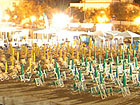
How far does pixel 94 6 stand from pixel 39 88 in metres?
35.7

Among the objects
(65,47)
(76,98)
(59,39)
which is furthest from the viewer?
(59,39)

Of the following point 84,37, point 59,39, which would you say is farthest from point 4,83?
point 84,37

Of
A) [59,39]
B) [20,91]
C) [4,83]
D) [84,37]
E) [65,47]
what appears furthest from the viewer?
[84,37]

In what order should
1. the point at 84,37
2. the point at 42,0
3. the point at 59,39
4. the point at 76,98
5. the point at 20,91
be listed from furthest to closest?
the point at 42,0, the point at 84,37, the point at 59,39, the point at 20,91, the point at 76,98

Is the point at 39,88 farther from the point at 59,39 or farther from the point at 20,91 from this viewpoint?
the point at 59,39

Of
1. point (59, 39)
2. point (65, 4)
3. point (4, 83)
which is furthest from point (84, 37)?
point (65, 4)

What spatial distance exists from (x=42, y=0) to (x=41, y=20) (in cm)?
694

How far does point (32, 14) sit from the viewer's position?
4872 cm

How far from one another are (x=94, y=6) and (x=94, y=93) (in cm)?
3659

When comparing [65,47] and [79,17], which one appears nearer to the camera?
[65,47]

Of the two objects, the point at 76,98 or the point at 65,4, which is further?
the point at 65,4

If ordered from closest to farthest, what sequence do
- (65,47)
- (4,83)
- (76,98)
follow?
(76,98) < (4,83) < (65,47)

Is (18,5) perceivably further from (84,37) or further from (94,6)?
(84,37)

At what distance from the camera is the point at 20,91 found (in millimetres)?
13359
